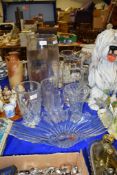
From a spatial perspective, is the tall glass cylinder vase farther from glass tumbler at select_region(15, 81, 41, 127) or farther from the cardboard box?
the cardboard box

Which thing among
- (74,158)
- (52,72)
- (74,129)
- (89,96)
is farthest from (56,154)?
(52,72)

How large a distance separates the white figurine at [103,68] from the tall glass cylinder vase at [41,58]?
9.7 inches

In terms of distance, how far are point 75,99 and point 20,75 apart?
40cm

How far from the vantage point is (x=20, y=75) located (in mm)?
1235

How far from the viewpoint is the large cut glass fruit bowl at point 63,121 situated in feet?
2.87

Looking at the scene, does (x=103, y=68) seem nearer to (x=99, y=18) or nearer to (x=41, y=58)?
(x=41, y=58)

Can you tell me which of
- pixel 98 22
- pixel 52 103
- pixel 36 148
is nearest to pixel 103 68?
pixel 52 103

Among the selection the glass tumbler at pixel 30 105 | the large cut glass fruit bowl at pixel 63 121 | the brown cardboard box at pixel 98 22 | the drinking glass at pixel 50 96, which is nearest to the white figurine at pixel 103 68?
the large cut glass fruit bowl at pixel 63 121

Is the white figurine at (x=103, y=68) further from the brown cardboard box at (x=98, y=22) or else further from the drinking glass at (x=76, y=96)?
the brown cardboard box at (x=98, y=22)

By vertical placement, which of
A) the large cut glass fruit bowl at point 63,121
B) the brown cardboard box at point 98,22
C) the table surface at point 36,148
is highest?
the brown cardboard box at point 98,22

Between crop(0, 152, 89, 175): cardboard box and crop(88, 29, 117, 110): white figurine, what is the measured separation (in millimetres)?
356

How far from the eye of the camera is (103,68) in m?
1.06

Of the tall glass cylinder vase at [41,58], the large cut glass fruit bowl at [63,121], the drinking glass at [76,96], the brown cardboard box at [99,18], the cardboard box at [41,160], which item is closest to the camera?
the cardboard box at [41,160]

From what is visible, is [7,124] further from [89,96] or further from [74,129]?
[89,96]
